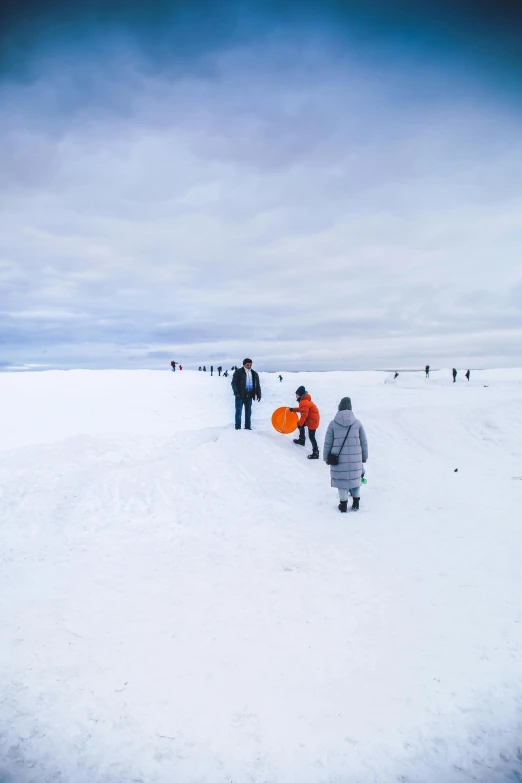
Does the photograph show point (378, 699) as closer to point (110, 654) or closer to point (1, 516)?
point (110, 654)

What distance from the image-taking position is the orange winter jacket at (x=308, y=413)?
12.9 meters

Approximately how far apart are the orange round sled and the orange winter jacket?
44 cm

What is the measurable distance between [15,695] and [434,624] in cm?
465

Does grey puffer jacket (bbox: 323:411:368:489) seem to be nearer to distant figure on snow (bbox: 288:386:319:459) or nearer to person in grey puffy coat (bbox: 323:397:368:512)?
person in grey puffy coat (bbox: 323:397:368:512)

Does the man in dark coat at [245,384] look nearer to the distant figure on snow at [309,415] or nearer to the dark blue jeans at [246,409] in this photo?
the dark blue jeans at [246,409]

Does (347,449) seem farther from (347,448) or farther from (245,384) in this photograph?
(245,384)

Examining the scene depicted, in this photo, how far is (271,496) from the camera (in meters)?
10.6

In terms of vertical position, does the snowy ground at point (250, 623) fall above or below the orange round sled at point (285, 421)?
below

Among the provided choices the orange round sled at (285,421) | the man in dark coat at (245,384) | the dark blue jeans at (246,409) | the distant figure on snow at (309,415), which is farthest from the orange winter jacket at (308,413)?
the dark blue jeans at (246,409)

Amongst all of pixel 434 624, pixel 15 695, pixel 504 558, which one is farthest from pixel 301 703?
pixel 504 558

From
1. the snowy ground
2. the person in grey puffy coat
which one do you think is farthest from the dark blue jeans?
the person in grey puffy coat

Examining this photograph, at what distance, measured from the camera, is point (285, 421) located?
13.9 meters

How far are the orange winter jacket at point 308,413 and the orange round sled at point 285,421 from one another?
0.44 m

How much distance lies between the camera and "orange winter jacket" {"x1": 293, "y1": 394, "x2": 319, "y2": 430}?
12930 millimetres
